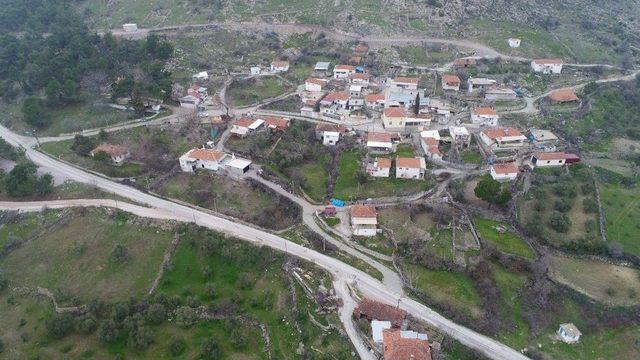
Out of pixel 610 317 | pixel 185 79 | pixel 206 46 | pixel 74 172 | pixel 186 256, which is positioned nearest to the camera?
pixel 610 317

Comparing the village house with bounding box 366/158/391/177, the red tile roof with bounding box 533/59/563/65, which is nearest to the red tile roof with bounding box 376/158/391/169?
the village house with bounding box 366/158/391/177

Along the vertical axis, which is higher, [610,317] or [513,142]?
[513,142]

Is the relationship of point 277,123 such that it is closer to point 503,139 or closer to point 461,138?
point 461,138

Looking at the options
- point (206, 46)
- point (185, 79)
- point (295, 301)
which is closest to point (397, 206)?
point (295, 301)

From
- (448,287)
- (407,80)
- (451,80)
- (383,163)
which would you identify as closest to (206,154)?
(383,163)

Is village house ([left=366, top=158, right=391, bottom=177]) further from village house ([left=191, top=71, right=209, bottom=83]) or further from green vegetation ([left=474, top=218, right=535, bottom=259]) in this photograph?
village house ([left=191, top=71, right=209, bottom=83])

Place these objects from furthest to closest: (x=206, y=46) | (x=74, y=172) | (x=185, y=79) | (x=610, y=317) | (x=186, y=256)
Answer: (x=206, y=46) < (x=185, y=79) < (x=74, y=172) < (x=186, y=256) < (x=610, y=317)

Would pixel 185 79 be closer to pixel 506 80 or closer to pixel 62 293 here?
pixel 62 293
